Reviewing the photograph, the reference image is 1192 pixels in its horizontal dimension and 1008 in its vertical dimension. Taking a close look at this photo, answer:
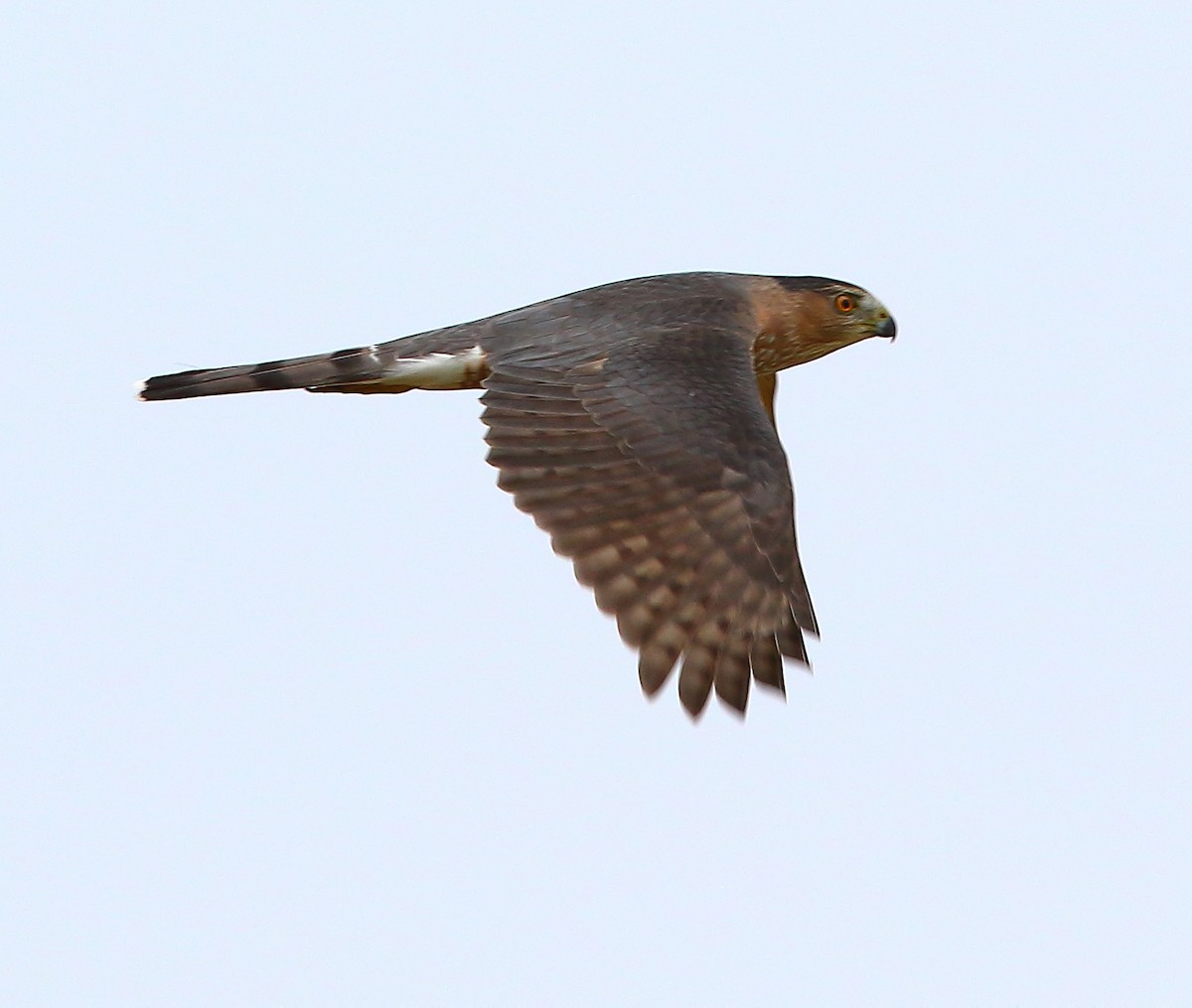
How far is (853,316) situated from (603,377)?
2.26 metres

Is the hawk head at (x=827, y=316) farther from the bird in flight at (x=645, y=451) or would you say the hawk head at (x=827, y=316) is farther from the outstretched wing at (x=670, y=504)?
the outstretched wing at (x=670, y=504)

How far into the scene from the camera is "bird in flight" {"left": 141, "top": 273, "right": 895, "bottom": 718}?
648 centimetres

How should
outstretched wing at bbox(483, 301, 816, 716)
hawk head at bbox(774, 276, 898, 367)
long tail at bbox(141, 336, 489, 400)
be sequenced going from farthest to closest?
hawk head at bbox(774, 276, 898, 367)
long tail at bbox(141, 336, 489, 400)
outstretched wing at bbox(483, 301, 816, 716)

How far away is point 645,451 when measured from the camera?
6.80m

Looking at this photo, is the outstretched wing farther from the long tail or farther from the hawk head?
the hawk head

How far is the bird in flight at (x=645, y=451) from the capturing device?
6477mm

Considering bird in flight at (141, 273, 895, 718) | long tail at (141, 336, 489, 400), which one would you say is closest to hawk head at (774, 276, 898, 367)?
bird in flight at (141, 273, 895, 718)

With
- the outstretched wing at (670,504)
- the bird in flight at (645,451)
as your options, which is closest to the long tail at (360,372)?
the bird in flight at (645,451)

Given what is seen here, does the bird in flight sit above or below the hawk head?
below

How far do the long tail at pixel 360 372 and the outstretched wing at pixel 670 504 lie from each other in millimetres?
670

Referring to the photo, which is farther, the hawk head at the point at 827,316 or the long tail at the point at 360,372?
the hawk head at the point at 827,316

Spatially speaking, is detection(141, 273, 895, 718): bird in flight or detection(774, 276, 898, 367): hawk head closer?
detection(141, 273, 895, 718): bird in flight

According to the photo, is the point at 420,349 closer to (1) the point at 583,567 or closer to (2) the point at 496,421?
(2) the point at 496,421

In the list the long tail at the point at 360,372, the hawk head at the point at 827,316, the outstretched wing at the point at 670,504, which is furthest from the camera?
the hawk head at the point at 827,316
